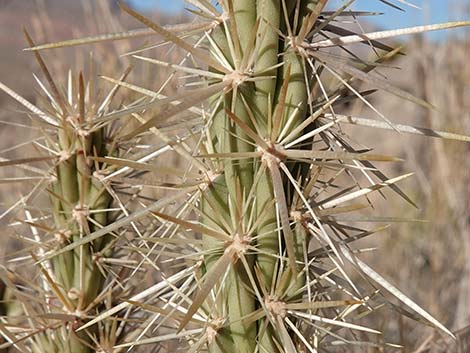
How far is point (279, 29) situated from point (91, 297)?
52 centimetres

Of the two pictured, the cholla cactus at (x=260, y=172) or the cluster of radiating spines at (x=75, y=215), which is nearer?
the cholla cactus at (x=260, y=172)

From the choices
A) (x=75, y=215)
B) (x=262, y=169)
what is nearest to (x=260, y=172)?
(x=262, y=169)

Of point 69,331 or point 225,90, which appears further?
point 69,331

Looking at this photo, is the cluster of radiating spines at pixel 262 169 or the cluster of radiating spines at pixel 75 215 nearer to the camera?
the cluster of radiating spines at pixel 262 169

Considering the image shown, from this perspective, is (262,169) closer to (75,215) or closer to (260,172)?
(260,172)

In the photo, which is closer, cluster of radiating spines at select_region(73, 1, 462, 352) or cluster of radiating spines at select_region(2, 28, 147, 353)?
cluster of radiating spines at select_region(73, 1, 462, 352)

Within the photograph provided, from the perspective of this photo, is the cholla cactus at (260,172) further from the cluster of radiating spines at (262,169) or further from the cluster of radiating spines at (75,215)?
the cluster of radiating spines at (75,215)

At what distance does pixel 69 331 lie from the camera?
100 centimetres

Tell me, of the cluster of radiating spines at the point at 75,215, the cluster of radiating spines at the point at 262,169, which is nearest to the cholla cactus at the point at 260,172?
the cluster of radiating spines at the point at 262,169

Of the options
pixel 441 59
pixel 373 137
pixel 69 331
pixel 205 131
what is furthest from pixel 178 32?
pixel 373 137

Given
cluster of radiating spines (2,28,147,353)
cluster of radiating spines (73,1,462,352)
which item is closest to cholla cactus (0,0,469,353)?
cluster of radiating spines (73,1,462,352)

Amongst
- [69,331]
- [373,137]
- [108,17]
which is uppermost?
[108,17]

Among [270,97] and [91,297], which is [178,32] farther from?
[91,297]

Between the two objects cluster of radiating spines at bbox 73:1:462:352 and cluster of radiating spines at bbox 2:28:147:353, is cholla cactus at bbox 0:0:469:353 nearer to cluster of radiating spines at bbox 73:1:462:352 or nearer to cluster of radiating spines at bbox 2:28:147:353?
cluster of radiating spines at bbox 73:1:462:352
